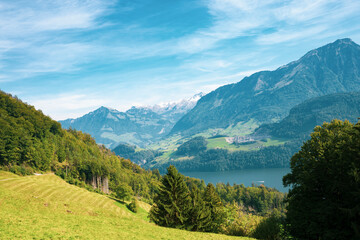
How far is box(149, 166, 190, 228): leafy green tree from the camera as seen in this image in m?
42.9

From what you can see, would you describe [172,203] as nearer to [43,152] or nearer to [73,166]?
[43,152]

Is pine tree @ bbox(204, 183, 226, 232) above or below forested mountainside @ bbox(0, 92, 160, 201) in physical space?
below

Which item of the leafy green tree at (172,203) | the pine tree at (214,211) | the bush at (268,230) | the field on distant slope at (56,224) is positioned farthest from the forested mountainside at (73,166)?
the field on distant slope at (56,224)

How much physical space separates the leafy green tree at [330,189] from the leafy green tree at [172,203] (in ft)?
64.2

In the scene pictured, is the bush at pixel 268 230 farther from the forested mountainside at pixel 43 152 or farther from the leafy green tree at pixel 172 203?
the forested mountainside at pixel 43 152

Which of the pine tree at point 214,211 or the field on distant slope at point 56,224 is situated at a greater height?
the field on distant slope at point 56,224

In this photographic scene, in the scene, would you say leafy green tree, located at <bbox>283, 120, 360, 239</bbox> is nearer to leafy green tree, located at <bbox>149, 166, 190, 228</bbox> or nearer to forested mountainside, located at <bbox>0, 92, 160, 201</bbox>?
leafy green tree, located at <bbox>149, 166, 190, 228</bbox>

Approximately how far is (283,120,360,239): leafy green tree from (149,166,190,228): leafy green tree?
1957 cm

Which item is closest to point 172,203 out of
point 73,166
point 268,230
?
point 268,230

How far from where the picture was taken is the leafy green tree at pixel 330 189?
24969 millimetres

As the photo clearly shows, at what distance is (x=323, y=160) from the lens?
102 ft

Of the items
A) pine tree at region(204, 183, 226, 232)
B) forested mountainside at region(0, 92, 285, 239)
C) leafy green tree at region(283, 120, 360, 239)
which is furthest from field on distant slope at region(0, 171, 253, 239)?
pine tree at region(204, 183, 226, 232)

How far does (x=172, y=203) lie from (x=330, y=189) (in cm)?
2680

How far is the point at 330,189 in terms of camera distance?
2920 cm
